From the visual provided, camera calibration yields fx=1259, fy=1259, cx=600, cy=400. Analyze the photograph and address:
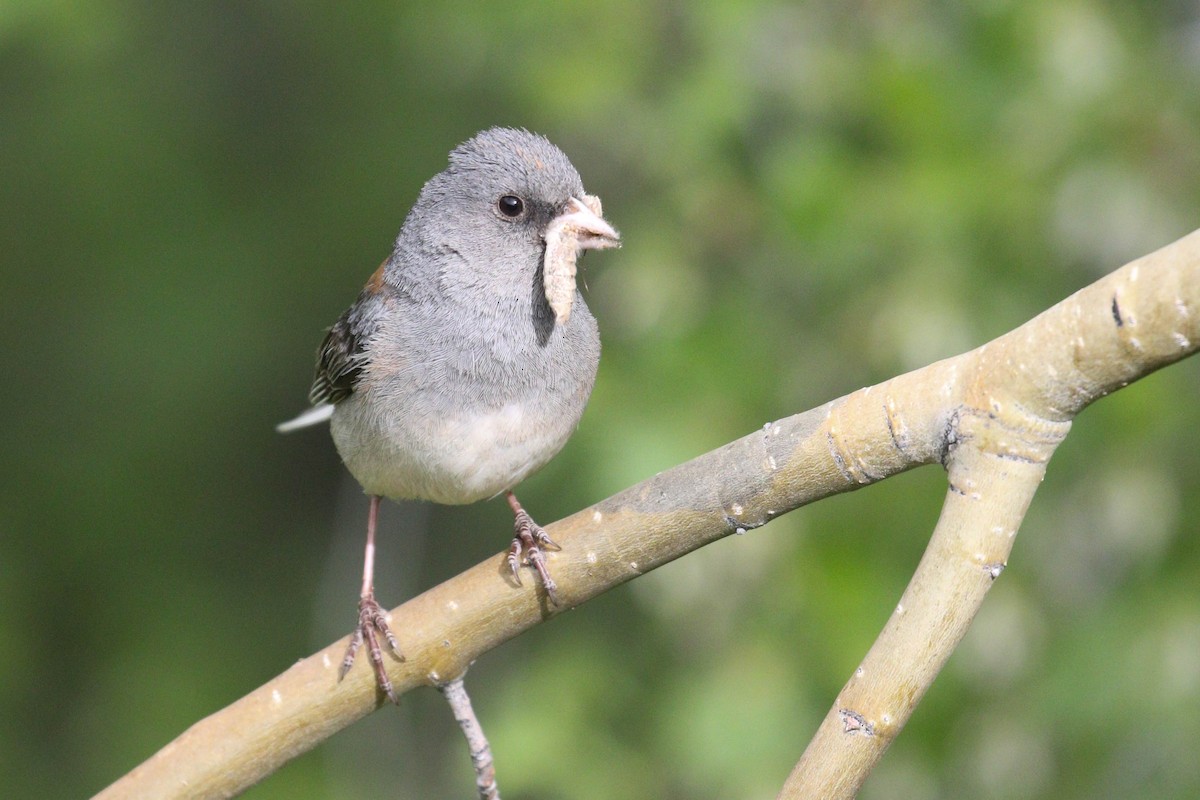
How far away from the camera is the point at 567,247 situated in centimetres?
223

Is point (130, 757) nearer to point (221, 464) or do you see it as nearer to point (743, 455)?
point (221, 464)

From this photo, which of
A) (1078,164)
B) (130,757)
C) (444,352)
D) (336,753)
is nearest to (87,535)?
(130,757)

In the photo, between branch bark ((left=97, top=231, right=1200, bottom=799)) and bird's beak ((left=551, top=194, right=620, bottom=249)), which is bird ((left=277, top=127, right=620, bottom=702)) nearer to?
bird's beak ((left=551, top=194, right=620, bottom=249))

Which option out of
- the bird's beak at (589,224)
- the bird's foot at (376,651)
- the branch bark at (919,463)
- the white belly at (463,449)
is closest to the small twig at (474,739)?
the bird's foot at (376,651)

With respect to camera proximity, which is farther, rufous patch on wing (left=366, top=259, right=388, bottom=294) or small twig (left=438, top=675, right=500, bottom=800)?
rufous patch on wing (left=366, top=259, right=388, bottom=294)

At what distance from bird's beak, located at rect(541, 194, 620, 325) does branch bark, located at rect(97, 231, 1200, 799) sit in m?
0.42

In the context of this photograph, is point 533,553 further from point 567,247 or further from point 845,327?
point 845,327

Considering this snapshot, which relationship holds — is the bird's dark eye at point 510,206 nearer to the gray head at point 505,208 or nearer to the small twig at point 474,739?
the gray head at point 505,208

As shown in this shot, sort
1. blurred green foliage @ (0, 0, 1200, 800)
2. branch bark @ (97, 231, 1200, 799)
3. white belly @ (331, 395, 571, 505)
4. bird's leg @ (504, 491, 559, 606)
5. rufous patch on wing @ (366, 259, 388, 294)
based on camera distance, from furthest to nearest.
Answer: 1. blurred green foliage @ (0, 0, 1200, 800)
2. rufous patch on wing @ (366, 259, 388, 294)
3. white belly @ (331, 395, 571, 505)
4. bird's leg @ (504, 491, 559, 606)
5. branch bark @ (97, 231, 1200, 799)

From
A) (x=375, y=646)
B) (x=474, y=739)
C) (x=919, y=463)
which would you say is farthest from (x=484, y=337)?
(x=919, y=463)

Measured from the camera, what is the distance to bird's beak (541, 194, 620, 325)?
219 centimetres

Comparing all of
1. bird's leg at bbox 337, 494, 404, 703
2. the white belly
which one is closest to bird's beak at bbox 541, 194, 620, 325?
the white belly

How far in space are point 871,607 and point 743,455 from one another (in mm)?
1183

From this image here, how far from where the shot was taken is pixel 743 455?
175 cm
